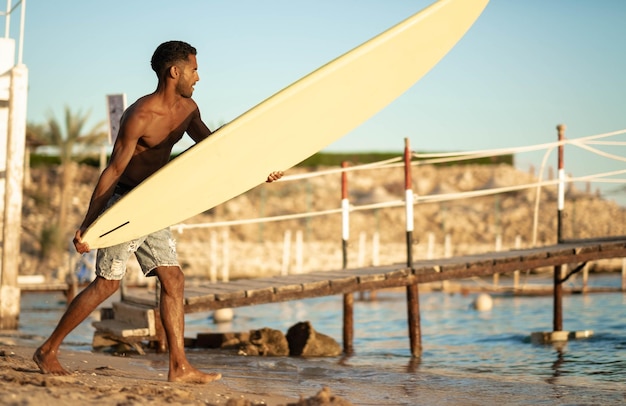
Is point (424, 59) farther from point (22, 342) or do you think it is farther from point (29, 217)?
point (29, 217)

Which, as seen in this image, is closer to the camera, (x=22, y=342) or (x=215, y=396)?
(x=215, y=396)

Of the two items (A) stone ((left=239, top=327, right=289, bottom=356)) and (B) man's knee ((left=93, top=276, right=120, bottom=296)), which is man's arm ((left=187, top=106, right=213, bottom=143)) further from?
(A) stone ((left=239, top=327, right=289, bottom=356))

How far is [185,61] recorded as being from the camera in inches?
184

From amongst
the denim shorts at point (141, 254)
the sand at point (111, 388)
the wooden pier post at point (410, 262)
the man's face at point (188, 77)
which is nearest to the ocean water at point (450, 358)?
the wooden pier post at point (410, 262)

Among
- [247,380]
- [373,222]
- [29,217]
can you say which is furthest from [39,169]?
[247,380]

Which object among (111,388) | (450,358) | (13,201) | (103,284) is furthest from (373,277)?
(13,201)

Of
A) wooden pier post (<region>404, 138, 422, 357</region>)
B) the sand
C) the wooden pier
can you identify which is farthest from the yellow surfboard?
wooden pier post (<region>404, 138, 422, 357</region>)

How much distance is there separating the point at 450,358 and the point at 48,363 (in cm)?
517

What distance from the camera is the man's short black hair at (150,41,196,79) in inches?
184

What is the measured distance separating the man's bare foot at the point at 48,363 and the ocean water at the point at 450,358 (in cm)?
127

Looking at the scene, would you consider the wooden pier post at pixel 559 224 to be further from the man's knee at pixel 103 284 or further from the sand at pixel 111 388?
the man's knee at pixel 103 284

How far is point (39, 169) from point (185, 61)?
3938 cm

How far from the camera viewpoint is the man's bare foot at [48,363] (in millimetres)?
4582

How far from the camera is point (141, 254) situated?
474cm
